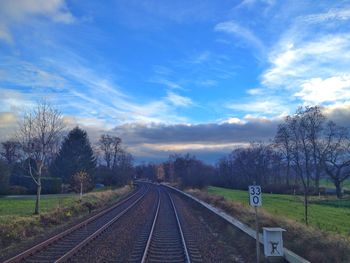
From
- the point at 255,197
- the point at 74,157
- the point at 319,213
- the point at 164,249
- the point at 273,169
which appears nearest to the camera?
the point at 255,197

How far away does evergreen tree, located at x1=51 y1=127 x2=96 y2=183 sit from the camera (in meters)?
66.5

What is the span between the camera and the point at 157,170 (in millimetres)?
173750

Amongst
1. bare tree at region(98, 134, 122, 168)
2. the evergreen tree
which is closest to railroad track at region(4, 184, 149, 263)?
the evergreen tree

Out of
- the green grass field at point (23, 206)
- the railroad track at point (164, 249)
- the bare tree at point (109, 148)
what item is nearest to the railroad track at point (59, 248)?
the railroad track at point (164, 249)

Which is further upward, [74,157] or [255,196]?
[74,157]

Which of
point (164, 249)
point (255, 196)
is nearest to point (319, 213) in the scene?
point (164, 249)

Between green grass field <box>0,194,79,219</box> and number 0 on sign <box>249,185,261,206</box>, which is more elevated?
number 0 on sign <box>249,185,261,206</box>

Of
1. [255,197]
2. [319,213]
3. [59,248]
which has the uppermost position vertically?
[255,197]

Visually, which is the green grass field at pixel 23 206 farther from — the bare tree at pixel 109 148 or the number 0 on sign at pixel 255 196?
the bare tree at pixel 109 148

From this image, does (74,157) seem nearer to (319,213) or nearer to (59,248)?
(319,213)

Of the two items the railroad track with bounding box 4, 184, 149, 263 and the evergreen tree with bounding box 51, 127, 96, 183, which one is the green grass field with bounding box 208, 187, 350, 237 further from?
the evergreen tree with bounding box 51, 127, 96, 183

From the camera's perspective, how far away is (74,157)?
6756cm

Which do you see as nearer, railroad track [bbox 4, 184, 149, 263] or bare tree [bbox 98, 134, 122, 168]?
railroad track [bbox 4, 184, 149, 263]

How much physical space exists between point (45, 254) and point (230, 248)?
6.82 metres
